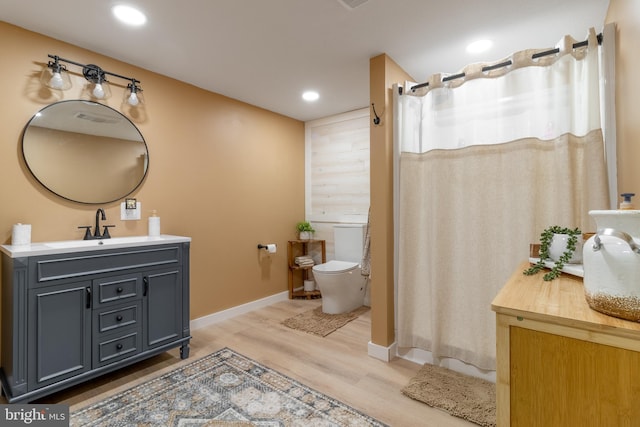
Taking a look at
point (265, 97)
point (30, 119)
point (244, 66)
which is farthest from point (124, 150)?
point (265, 97)

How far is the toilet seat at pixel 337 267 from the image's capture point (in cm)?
329

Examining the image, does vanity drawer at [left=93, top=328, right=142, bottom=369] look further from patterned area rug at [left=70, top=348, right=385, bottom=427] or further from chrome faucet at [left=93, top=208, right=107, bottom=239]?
chrome faucet at [left=93, top=208, right=107, bottom=239]

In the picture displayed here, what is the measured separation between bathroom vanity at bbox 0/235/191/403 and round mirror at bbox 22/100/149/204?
17.5 inches

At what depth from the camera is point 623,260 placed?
0.79 metres

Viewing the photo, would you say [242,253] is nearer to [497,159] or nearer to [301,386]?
[301,386]

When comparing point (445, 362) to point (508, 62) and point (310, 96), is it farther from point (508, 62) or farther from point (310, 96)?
point (310, 96)

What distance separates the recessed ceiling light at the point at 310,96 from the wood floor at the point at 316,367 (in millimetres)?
2411

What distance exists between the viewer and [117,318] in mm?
2068

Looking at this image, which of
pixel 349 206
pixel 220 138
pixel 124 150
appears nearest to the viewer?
pixel 124 150

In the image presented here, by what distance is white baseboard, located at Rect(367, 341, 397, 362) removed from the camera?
94.5 inches

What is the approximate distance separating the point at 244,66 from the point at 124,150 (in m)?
1.22

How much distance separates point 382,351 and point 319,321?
920mm

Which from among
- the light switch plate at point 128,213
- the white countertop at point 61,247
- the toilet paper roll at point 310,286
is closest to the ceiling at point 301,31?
the light switch plate at point 128,213

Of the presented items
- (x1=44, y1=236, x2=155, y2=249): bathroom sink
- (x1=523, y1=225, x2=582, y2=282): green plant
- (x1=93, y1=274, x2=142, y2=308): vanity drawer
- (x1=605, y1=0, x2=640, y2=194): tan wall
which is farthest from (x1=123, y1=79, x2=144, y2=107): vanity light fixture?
(x1=605, y1=0, x2=640, y2=194): tan wall
